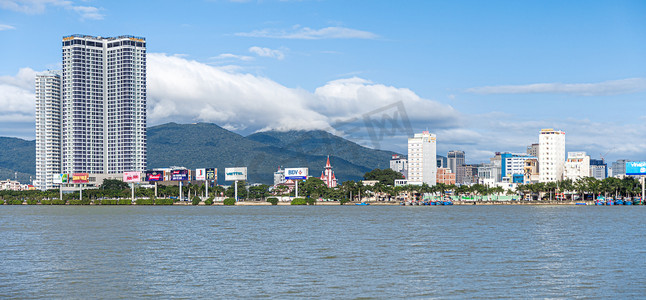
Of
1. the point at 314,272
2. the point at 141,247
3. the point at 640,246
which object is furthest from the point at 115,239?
the point at 640,246

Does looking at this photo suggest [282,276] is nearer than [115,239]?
Yes

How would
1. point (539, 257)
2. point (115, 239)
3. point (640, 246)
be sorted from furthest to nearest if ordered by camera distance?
point (115, 239)
point (640, 246)
point (539, 257)

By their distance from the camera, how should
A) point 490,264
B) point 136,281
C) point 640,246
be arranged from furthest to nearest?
1. point 640,246
2. point 490,264
3. point 136,281

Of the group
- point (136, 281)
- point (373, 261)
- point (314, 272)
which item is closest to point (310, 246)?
point (373, 261)

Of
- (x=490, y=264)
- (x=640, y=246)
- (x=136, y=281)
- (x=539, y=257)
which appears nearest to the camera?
(x=136, y=281)

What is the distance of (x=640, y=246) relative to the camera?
59.4 meters

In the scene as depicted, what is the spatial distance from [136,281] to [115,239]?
32.5m

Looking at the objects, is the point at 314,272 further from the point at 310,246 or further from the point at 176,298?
the point at 310,246

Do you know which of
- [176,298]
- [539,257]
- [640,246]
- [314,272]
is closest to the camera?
[176,298]

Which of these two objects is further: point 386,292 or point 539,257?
point 539,257

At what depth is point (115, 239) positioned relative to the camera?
69875 mm

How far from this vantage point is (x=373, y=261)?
48.5m

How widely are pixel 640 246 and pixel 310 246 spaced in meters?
28.4

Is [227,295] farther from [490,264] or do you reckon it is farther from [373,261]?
[490,264]
